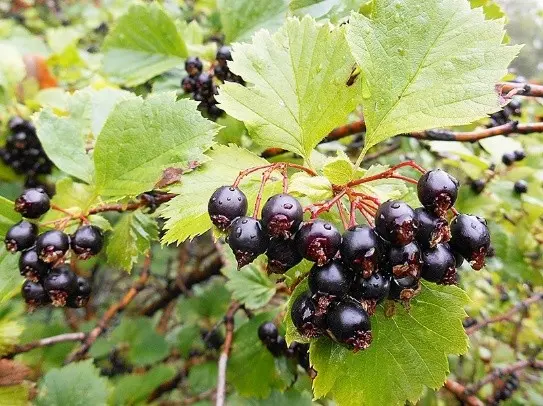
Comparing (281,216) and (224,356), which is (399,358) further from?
(224,356)

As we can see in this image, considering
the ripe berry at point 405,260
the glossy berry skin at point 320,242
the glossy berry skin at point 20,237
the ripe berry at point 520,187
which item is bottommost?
the ripe berry at point 520,187

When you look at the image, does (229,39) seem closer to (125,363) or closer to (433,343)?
(433,343)

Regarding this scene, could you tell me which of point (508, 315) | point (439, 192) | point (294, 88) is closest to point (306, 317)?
point (439, 192)

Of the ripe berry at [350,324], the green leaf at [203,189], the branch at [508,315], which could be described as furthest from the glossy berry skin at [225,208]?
the branch at [508,315]

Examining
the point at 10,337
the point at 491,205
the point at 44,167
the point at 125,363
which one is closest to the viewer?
the point at 10,337

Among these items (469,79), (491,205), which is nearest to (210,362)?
(491,205)

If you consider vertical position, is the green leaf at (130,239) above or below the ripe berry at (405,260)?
below

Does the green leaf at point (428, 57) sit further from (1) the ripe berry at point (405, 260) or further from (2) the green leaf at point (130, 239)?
(2) the green leaf at point (130, 239)
